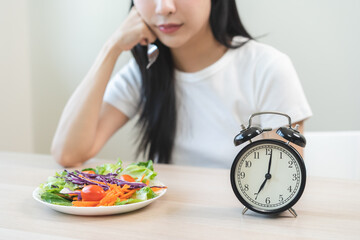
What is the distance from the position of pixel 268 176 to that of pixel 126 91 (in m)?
1.07

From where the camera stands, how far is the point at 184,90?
189cm

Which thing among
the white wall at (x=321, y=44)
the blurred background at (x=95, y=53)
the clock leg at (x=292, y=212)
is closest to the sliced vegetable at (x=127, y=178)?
the clock leg at (x=292, y=212)

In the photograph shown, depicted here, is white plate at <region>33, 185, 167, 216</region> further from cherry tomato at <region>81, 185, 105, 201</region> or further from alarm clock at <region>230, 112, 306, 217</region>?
alarm clock at <region>230, 112, 306, 217</region>

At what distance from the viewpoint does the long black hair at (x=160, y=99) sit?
1.86m

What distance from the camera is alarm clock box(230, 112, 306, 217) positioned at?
97cm

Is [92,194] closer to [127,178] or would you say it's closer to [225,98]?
A: [127,178]

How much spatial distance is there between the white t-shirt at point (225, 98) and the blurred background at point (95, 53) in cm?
104

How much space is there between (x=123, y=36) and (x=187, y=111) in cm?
40

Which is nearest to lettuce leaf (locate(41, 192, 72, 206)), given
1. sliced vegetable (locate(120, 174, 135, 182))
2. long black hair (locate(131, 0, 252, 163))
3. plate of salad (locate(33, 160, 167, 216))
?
plate of salad (locate(33, 160, 167, 216))

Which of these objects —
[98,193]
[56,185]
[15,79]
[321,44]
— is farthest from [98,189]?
[15,79]

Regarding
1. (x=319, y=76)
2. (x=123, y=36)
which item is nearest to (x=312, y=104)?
(x=319, y=76)

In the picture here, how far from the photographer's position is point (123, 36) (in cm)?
184

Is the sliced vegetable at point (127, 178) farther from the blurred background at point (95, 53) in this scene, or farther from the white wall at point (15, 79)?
the white wall at point (15, 79)

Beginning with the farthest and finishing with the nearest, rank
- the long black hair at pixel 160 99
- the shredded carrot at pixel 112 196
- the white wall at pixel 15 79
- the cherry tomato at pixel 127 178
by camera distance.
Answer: the white wall at pixel 15 79, the long black hair at pixel 160 99, the cherry tomato at pixel 127 178, the shredded carrot at pixel 112 196
